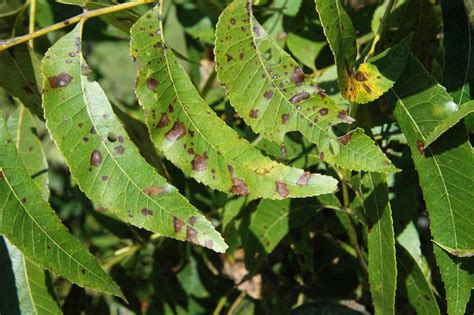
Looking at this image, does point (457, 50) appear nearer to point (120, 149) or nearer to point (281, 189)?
point (281, 189)

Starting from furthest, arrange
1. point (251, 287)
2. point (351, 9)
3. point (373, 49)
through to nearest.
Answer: point (251, 287) < point (351, 9) < point (373, 49)

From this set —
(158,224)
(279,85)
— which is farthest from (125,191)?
(279,85)

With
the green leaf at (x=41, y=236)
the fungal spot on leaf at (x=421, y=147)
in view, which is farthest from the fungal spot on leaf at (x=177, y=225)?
the fungal spot on leaf at (x=421, y=147)

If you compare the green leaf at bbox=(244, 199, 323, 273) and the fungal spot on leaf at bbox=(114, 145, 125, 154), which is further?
the green leaf at bbox=(244, 199, 323, 273)

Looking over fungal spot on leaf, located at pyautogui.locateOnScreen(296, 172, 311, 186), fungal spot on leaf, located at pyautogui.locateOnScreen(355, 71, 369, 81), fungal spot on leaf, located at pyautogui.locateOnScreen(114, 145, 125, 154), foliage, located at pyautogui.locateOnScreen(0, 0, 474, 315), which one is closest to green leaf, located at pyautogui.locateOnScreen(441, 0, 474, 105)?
foliage, located at pyautogui.locateOnScreen(0, 0, 474, 315)

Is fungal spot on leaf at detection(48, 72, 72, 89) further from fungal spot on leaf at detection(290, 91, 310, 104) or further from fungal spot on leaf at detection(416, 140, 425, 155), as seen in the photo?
fungal spot on leaf at detection(416, 140, 425, 155)

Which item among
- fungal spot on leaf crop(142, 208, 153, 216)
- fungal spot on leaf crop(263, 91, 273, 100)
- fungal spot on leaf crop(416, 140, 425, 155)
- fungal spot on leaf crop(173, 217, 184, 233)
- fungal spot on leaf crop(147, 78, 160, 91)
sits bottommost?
fungal spot on leaf crop(173, 217, 184, 233)

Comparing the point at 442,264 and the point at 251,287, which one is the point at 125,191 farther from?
the point at 251,287
